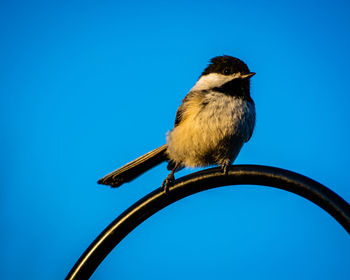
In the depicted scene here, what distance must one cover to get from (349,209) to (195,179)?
77 cm

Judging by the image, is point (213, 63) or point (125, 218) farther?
point (213, 63)

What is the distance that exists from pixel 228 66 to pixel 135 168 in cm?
136

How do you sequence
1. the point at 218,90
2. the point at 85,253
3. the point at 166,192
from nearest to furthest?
the point at 85,253
the point at 166,192
the point at 218,90

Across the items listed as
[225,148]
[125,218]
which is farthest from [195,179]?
[225,148]

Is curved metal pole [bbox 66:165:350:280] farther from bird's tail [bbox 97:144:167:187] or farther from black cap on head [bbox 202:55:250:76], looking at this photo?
black cap on head [bbox 202:55:250:76]

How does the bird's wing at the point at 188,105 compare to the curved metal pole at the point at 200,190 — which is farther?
the bird's wing at the point at 188,105

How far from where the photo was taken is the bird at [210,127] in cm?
313

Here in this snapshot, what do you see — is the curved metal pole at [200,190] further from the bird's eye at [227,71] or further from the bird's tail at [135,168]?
the bird's eye at [227,71]

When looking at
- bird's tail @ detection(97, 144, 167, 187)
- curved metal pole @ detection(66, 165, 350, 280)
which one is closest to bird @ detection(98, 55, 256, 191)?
bird's tail @ detection(97, 144, 167, 187)

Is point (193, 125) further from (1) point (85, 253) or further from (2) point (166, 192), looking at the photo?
(1) point (85, 253)

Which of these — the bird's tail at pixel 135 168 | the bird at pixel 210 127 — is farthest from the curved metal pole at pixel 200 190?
the bird's tail at pixel 135 168

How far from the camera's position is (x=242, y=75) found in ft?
11.8

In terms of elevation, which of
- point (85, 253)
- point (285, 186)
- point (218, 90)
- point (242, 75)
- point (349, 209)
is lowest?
point (85, 253)

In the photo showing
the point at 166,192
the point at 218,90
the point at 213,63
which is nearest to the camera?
the point at 166,192
